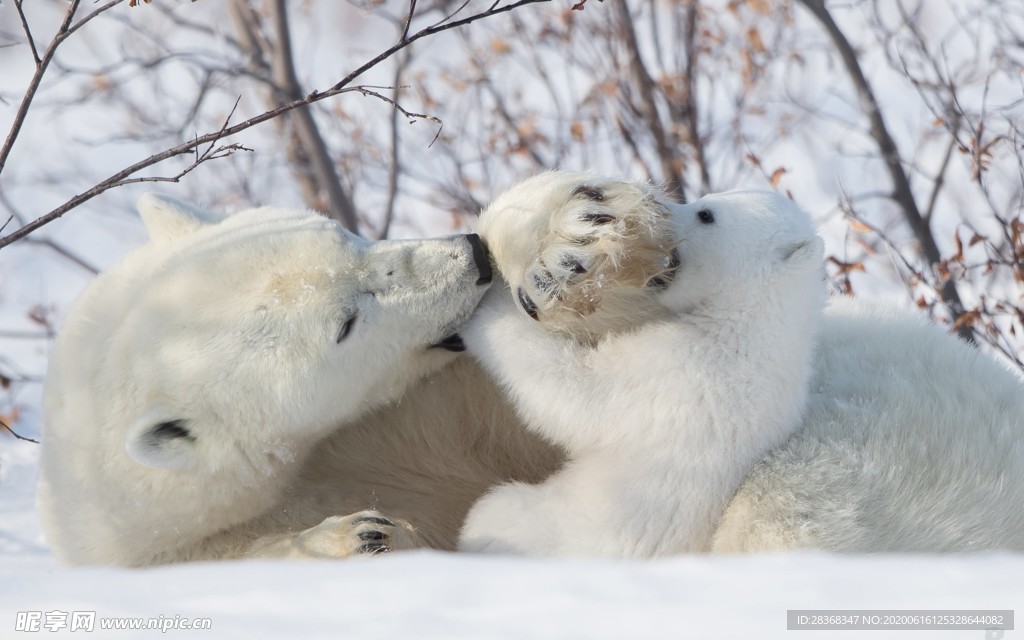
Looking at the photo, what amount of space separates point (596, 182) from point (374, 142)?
19.5 feet

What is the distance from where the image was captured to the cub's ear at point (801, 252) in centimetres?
237

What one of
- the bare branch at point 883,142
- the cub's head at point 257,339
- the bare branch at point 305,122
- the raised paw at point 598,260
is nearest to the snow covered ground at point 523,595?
the cub's head at point 257,339

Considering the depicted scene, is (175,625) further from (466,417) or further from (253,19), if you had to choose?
(253,19)

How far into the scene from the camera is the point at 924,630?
1455 millimetres

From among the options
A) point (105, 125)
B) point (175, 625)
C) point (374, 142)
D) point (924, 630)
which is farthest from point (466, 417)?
point (105, 125)

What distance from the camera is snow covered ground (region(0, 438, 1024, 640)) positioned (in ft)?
4.99

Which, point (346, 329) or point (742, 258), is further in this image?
point (346, 329)

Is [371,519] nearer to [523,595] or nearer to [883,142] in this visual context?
[523,595]

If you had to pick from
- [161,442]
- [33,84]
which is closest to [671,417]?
[161,442]

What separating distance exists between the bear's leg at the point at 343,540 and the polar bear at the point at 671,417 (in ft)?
0.59

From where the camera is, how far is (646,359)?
90.7 inches

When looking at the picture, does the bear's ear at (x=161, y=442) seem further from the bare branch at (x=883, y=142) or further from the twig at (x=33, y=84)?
the bare branch at (x=883, y=142)

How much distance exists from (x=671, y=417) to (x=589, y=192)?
57 centimetres

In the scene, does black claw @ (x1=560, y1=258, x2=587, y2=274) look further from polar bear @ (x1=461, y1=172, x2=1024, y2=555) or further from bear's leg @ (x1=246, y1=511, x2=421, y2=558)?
bear's leg @ (x1=246, y1=511, x2=421, y2=558)
